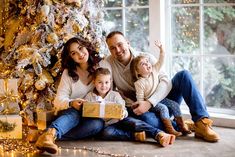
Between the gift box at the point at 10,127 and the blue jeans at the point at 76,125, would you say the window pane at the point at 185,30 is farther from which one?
the gift box at the point at 10,127

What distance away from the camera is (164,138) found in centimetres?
297

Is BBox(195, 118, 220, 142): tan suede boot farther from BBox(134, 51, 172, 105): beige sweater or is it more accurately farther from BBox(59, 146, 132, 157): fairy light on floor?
BBox(59, 146, 132, 157): fairy light on floor

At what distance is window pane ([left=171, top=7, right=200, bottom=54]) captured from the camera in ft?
12.2

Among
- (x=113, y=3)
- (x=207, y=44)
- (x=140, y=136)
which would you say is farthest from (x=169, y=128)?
(x=113, y=3)

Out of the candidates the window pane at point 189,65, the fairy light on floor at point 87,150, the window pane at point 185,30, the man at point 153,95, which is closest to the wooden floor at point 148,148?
the fairy light on floor at point 87,150

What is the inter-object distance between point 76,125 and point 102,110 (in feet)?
0.73

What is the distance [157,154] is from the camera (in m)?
2.82

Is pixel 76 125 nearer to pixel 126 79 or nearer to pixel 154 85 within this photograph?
pixel 126 79

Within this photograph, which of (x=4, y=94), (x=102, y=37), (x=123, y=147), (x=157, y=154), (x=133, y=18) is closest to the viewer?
(x=157, y=154)

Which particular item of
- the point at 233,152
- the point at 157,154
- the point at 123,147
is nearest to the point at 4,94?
the point at 123,147

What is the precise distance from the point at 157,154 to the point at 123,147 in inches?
10.8

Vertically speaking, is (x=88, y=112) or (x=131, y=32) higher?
(x=131, y=32)

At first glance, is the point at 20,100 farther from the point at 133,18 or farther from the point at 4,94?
the point at 133,18

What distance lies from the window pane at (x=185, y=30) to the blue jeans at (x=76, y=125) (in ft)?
3.48
